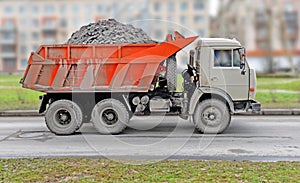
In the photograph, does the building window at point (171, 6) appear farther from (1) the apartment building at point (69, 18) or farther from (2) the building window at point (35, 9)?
(2) the building window at point (35, 9)

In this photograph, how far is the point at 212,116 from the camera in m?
8.84

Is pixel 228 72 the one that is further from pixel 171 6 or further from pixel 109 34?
pixel 109 34

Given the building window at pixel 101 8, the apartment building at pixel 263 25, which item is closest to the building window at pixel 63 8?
the building window at pixel 101 8

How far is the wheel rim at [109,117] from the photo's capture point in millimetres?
8898

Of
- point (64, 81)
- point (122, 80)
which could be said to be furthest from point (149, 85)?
point (64, 81)

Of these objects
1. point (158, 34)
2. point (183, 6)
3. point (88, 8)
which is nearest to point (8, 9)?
point (88, 8)

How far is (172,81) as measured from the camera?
9.02m

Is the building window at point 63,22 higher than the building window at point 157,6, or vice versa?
the building window at point 157,6

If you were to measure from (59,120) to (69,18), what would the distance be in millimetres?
2621

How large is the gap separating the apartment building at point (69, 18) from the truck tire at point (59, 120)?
1211 mm

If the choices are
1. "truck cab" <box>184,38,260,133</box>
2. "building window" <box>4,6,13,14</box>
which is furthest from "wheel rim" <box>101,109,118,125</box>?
"building window" <box>4,6,13,14</box>

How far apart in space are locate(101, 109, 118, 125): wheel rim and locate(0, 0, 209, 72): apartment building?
197 centimetres

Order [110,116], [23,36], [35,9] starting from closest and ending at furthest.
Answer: [35,9], [23,36], [110,116]

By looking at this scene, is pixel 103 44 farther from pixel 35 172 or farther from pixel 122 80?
pixel 35 172
